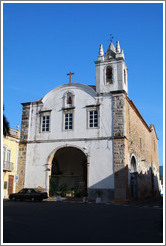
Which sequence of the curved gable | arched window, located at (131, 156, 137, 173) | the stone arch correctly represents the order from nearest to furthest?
the curved gable → arched window, located at (131, 156, 137, 173) → the stone arch

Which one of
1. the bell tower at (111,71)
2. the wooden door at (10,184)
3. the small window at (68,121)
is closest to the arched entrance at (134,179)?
the small window at (68,121)

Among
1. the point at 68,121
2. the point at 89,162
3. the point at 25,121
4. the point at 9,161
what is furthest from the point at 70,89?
the point at 9,161

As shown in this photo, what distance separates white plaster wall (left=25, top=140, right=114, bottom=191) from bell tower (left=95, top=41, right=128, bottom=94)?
16.3 ft

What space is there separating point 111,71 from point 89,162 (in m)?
8.40

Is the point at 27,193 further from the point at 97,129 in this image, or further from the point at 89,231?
the point at 89,231

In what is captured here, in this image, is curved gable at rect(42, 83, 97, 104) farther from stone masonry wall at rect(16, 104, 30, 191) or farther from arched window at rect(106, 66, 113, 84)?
stone masonry wall at rect(16, 104, 30, 191)

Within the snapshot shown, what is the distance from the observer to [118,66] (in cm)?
2434

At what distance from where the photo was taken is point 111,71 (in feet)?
81.0

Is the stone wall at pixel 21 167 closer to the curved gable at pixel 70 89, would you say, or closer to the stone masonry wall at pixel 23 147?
the stone masonry wall at pixel 23 147

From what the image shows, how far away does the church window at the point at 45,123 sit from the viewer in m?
24.9

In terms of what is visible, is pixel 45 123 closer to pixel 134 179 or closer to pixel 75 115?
pixel 75 115

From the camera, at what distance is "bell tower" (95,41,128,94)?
23.9m

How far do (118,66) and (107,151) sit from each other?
7.72 meters

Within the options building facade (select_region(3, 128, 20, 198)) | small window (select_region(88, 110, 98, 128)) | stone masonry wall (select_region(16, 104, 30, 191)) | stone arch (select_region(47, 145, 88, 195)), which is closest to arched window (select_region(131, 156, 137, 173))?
stone arch (select_region(47, 145, 88, 195))
